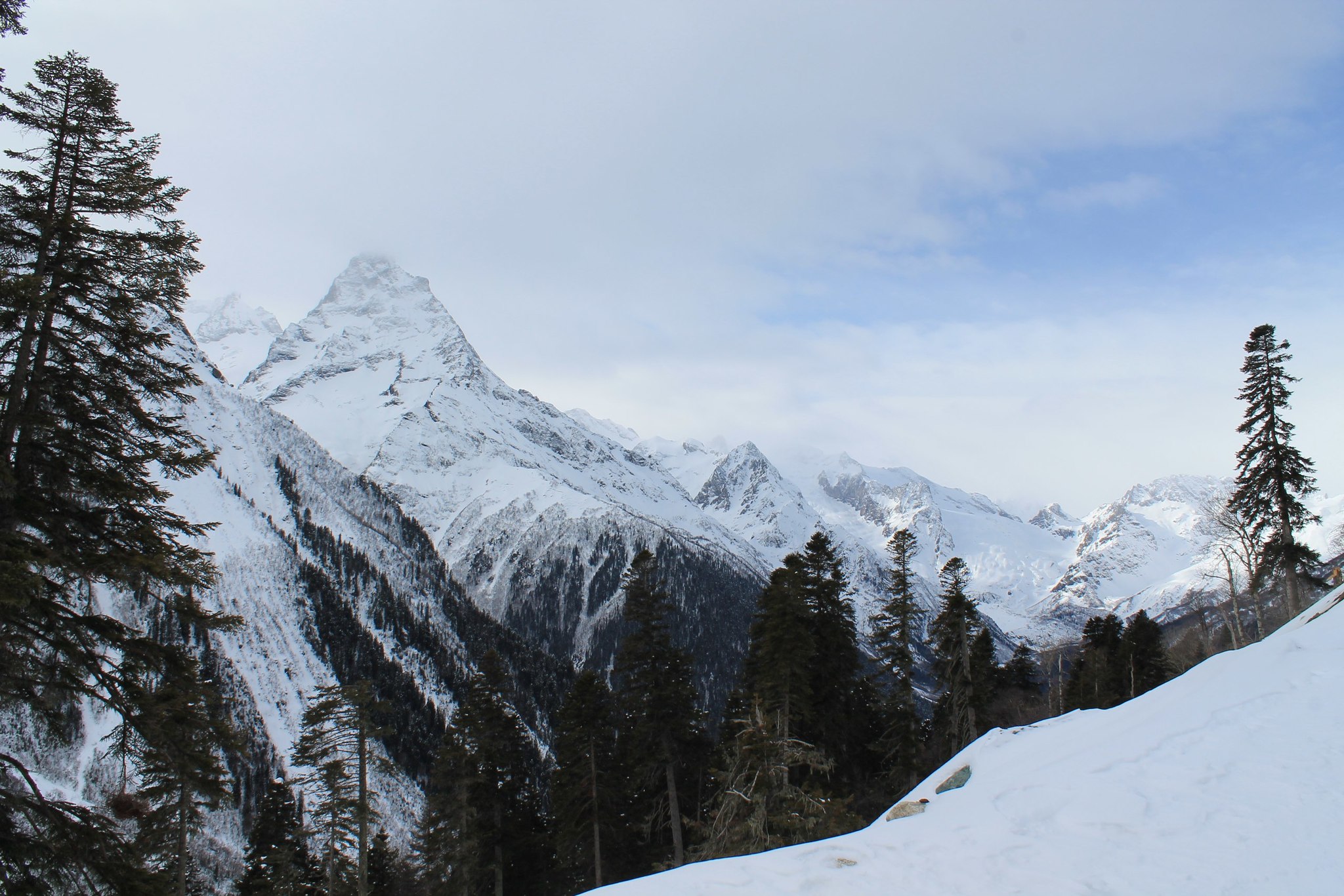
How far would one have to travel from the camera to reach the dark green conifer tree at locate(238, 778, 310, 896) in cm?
3138

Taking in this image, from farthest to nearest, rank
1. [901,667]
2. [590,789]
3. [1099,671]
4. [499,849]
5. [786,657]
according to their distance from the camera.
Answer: [1099,671] → [499,849] → [901,667] → [590,789] → [786,657]

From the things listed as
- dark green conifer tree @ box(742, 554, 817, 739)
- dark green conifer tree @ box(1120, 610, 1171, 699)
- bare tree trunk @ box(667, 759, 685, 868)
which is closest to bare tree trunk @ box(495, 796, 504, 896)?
bare tree trunk @ box(667, 759, 685, 868)

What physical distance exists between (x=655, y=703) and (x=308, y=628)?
422 feet

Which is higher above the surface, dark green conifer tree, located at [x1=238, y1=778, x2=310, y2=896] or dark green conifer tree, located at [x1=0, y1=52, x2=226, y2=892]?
dark green conifer tree, located at [x1=0, y1=52, x2=226, y2=892]

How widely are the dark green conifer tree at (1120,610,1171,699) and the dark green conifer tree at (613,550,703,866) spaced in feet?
97.3

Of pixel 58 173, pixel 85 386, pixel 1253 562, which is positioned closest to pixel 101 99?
pixel 58 173

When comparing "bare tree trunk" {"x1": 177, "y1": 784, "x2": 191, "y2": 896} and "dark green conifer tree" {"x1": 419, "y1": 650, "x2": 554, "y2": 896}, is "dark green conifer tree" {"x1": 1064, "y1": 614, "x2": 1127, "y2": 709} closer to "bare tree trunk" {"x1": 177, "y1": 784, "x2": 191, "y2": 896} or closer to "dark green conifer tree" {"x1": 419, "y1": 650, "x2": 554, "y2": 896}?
"dark green conifer tree" {"x1": 419, "y1": 650, "x2": 554, "y2": 896}

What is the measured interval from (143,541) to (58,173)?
5482 mm

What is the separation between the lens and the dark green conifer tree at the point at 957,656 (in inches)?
1251

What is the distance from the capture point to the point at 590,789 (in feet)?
99.8

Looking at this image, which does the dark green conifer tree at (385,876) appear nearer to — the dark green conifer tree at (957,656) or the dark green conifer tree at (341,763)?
the dark green conifer tree at (341,763)

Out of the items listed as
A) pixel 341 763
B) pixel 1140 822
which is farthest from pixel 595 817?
pixel 1140 822

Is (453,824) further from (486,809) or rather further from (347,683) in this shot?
(347,683)

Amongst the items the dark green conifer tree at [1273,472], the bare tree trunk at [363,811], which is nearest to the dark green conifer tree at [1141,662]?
the dark green conifer tree at [1273,472]
